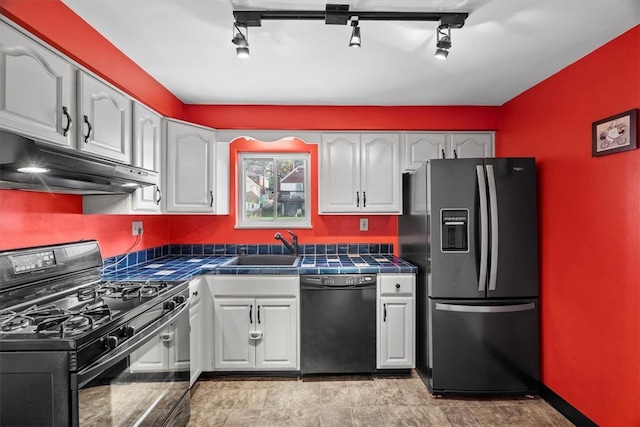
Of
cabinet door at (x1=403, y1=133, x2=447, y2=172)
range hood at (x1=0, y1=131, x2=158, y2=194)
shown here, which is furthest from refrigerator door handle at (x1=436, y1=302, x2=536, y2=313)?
range hood at (x1=0, y1=131, x2=158, y2=194)

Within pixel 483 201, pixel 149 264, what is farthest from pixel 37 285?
pixel 483 201

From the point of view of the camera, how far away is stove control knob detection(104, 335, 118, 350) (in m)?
1.32

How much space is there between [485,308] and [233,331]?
1921 millimetres

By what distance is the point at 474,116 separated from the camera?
319 cm

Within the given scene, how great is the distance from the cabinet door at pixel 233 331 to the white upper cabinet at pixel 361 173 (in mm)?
1107

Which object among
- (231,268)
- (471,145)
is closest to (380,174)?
→ (471,145)

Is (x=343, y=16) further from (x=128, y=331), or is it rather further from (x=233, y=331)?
(x=233, y=331)

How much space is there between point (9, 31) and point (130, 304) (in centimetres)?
125

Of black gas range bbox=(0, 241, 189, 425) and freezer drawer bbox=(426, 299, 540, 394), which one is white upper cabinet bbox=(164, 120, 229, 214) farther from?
freezer drawer bbox=(426, 299, 540, 394)

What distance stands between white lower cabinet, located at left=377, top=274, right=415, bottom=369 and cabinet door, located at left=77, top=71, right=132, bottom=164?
6.76 ft

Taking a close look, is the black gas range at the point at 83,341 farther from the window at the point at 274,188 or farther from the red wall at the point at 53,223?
the window at the point at 274,188

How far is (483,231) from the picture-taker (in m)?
2.37

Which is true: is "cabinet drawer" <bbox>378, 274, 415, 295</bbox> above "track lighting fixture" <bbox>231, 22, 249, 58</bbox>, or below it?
below

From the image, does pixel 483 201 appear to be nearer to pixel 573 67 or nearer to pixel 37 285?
pixel 573 67
